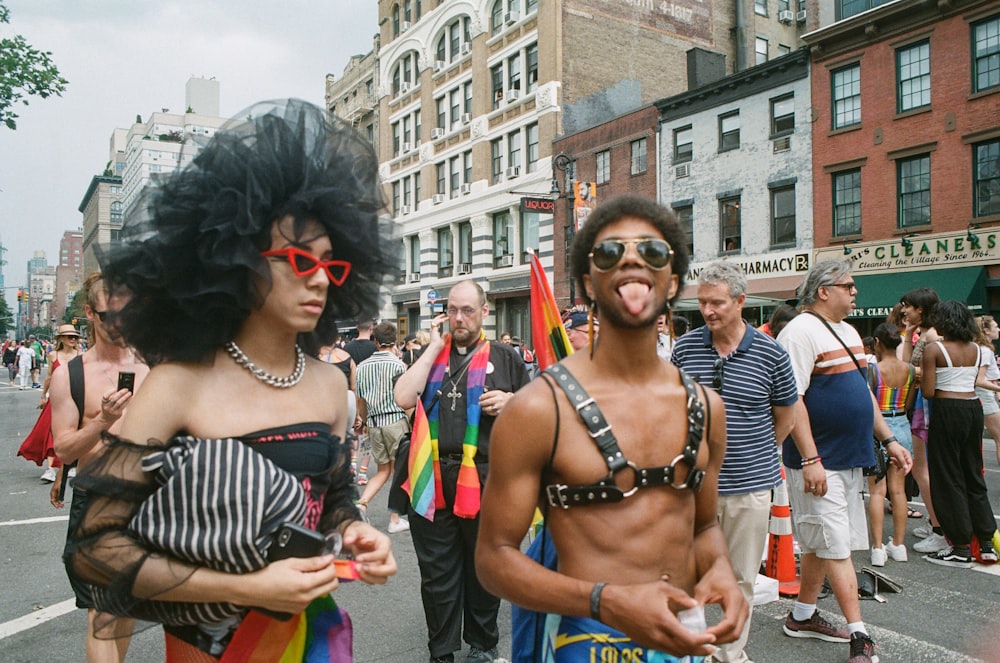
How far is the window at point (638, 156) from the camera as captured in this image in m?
26.3

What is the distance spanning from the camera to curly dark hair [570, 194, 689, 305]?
7.61ft

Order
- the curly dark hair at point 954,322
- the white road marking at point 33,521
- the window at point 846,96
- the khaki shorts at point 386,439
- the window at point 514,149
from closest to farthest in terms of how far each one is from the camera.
Result: 1. the curly dark hair at point 954,322
2. the white road marking at point 33,521
3. the khaki shorts at point 386,439
4. the window at point 846,96
5. the window at point 514,149

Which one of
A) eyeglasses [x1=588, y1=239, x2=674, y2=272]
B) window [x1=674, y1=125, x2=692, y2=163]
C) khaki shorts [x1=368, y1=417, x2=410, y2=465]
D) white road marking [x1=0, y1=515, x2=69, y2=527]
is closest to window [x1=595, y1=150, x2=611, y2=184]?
window [x1=674, y1=125, x2=692, y2=163]

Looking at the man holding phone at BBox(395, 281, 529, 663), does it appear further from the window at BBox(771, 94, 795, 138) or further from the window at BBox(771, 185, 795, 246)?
the window at BBox(771, 94, 795, 138)

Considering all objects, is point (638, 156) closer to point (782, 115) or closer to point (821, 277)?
point (782, 115)

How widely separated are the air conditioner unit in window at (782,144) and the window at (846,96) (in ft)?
4.34

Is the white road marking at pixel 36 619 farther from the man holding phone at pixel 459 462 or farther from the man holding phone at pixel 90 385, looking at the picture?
the man holding phone at pixel 459 462

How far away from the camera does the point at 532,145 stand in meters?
31.4

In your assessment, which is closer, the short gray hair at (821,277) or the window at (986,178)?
the short gray hair at (821,277)

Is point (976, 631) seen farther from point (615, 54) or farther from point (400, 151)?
point (400, 151)

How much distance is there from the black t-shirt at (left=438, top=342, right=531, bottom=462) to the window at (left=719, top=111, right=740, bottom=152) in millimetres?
20475

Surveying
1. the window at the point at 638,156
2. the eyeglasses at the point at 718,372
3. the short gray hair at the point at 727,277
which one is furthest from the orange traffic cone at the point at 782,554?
the window at the point at 638,156

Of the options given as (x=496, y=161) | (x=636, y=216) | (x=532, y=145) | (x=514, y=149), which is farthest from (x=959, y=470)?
(x=496, y=161)

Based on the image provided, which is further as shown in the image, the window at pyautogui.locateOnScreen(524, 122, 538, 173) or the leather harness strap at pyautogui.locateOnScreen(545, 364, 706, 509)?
the window at pyautogui.locateOnScreen(524, 122, 538, 173)
